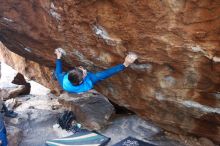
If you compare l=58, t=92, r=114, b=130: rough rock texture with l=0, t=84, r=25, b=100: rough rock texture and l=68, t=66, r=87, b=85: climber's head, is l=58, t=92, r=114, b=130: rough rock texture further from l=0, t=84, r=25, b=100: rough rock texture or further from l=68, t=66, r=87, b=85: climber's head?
l=0, t=84, r=25, b=100: rough rock texture

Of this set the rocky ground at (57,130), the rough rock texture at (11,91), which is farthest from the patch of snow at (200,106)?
the rough rock texture at (11,91)

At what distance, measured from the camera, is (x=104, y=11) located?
17.6 ft

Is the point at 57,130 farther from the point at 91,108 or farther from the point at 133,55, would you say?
the point at 133,55

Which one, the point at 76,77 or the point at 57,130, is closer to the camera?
the point at 76,77

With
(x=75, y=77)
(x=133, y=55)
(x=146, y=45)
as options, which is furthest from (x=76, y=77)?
(x=146, y=45)

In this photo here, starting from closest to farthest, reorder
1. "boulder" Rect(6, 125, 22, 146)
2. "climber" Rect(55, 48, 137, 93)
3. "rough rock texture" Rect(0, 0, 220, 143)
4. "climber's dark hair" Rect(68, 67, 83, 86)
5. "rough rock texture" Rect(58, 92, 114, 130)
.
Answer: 1. "rough rock texture" Rect(0, 0, 220, 143)
2. "climber" Rect(55, 48, 137, 93)
3. "climber's dark hair" Rect(68, 67, 83, 86)
4. "boulder" Rect(6, 125, 22, 146)
5. "rough rock texture" Rect(58, 92, 114, 130)

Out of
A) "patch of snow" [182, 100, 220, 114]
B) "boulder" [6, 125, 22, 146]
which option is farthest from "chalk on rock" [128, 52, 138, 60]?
"boulder" [6, 125, 22, 146]

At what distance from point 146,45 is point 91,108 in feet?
9.37

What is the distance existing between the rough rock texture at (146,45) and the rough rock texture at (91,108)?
522mm

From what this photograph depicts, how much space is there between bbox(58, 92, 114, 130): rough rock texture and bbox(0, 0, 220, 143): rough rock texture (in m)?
0.52

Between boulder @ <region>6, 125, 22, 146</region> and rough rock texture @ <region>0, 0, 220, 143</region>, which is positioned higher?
rough rock texture @ <region>0, 0, 220, 143</region>

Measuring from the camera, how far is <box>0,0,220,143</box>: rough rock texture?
4.82 metres

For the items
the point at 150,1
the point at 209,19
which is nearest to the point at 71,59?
the point at 150,1

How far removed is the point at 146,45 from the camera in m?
5.41
